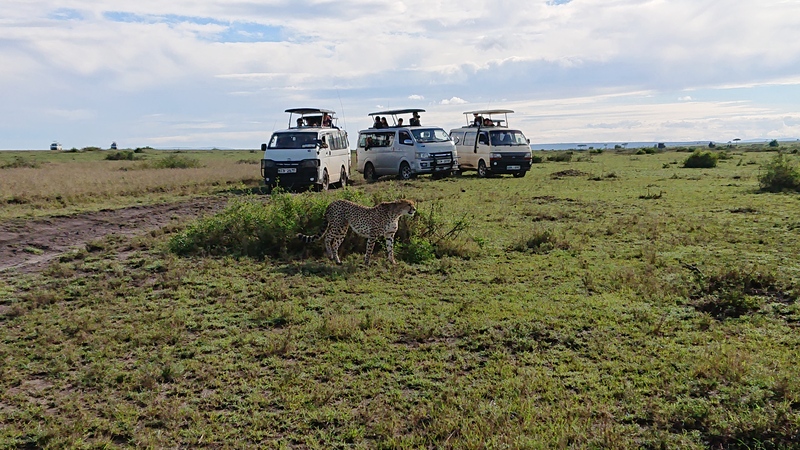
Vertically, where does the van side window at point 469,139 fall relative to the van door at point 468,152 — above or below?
above

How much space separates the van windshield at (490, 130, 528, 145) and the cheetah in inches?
662

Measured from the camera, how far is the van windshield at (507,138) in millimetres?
25522

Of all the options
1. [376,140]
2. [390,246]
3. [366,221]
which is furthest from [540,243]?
[376,140]

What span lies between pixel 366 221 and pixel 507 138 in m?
17.5

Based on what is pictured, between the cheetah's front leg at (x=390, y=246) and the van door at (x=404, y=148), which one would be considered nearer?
the cheetah's front leg at (x=390, y=246)

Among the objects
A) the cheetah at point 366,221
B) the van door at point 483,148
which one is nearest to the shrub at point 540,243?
the cheetah at point 366,221

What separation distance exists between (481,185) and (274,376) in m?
17.7

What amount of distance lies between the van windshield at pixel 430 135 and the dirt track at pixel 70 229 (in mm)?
9327

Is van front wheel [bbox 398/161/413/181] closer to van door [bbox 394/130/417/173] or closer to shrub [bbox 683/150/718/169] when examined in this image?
van door [bbox 394/130/417/173]

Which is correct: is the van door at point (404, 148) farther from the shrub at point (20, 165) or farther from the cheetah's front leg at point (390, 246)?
the shrub at point (20, 165)

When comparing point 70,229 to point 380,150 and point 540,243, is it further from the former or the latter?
point 380,150

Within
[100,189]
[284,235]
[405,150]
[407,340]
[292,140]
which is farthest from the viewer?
[405,150]

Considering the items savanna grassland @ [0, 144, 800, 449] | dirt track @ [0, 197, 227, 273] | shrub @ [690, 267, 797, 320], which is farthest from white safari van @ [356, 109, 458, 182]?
shrub @ [690, 267, 797, 320]

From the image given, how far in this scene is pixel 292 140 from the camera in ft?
66.5
